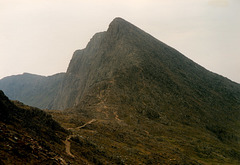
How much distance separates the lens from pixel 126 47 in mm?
125438

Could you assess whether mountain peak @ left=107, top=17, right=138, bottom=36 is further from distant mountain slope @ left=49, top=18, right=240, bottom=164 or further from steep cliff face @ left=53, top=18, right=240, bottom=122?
distant mountain slope @ left=49, top=18, right=240, bottom=164

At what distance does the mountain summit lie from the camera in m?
40.5

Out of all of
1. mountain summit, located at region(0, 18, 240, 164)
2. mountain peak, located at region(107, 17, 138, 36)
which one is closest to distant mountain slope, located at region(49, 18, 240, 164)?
mountain summit, located at region(0, 18, 240, 164)

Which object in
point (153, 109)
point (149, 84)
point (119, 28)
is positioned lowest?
point (153, 109)

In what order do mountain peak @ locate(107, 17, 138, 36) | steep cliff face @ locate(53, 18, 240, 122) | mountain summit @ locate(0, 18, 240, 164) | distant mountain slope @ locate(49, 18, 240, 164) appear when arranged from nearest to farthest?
→ mountain summit @ locate(0, 18, 240, 164) < distant mountain slope @ locate(49, 18, 240, 164) < steep cliff face @ locate(53, 18, 240, 122) < mountain peak @ locate(107, 17, 138, 36)

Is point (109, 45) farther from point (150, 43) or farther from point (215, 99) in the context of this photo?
point (215, 99)

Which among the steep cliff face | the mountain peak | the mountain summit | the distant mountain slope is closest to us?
the mountain summit

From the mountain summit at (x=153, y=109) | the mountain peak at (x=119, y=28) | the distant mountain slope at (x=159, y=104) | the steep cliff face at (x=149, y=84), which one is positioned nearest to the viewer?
the mountain summit at (x=153, y=109)

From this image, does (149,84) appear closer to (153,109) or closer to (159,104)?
(159,104)

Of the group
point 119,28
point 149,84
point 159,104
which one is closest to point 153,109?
point 159,104

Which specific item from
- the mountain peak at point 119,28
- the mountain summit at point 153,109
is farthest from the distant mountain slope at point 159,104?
the mountain peak at point 119,28

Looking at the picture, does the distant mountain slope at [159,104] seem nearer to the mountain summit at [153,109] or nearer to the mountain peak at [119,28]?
the mountain summit at [153,109]

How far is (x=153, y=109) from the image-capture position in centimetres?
7669

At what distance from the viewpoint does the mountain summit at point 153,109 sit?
133ft
